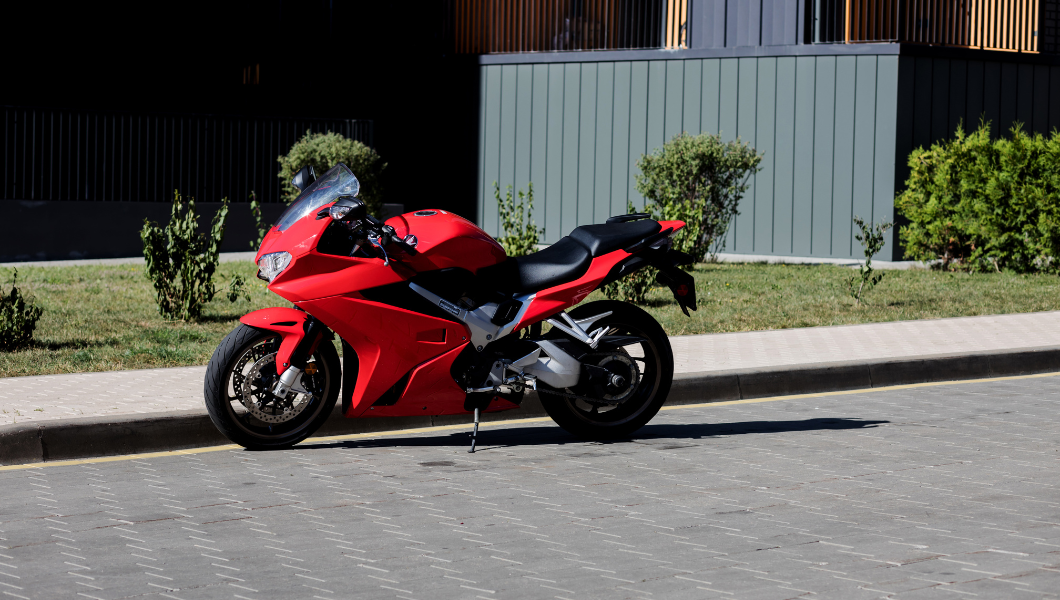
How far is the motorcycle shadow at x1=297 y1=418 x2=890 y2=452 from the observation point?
768cm

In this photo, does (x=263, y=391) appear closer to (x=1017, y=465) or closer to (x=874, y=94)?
(x=1017, y=465)

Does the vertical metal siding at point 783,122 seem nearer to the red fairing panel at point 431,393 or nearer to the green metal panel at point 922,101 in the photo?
the green metal panel at point 922,101

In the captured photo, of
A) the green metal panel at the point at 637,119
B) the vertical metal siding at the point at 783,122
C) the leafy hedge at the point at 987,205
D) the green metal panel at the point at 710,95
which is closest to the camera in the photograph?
the leafy hedge at the point at 987,205

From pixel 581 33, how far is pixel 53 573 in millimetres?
19057

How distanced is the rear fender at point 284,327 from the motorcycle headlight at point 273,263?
20 cm

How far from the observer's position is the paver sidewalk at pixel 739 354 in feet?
25.7

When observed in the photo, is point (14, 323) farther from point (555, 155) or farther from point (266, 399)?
point (555, 155)

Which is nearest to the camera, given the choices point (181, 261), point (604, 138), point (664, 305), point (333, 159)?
point (181, 261)

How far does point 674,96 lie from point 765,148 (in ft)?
6.00

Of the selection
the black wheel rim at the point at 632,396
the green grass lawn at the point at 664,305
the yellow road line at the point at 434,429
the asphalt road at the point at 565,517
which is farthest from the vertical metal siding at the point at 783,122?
the black wheel rim at the point at 632,396

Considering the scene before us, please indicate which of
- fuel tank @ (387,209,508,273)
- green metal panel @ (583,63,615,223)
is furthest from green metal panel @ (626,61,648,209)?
fuel tank @ (387,209,508,273)

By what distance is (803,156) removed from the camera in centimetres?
2000

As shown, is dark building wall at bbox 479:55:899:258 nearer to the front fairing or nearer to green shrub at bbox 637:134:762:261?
green shrub at bbox 637:134:762:261

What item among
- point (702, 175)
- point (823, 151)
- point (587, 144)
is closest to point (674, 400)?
point (702, 175)
